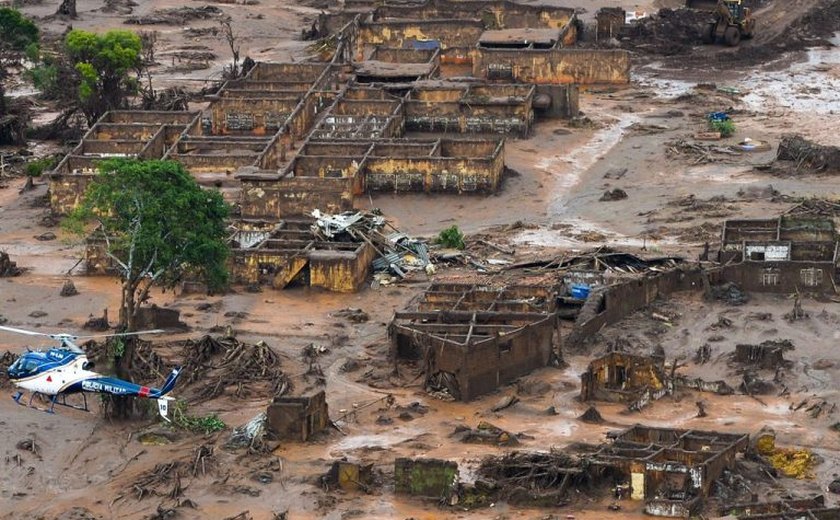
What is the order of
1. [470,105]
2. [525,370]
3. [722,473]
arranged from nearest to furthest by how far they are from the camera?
[722,473]
[525,370]
[470,105]

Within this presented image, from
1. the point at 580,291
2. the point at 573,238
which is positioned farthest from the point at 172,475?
the point at 573,238

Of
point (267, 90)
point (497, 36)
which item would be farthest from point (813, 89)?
point (267, 90)

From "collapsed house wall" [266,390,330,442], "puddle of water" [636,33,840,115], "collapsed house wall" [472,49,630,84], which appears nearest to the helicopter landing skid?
"collapsed house wall" [266,390,330,442]

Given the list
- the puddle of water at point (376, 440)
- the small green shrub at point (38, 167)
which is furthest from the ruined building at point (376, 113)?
the puddle of water at point (376, 440)

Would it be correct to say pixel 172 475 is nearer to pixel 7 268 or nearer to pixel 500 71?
pixel 7 268

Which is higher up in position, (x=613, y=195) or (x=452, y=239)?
(x=452, y=239)

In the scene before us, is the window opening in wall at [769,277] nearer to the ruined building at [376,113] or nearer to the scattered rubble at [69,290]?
the ruined building at [376,113]

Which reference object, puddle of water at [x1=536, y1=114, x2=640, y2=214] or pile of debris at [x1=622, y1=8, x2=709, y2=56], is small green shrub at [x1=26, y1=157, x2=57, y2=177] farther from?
pile of debris at [x1=622, y1=8, x2=709, y2=56]

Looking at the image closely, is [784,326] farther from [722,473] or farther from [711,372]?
[722,473]
